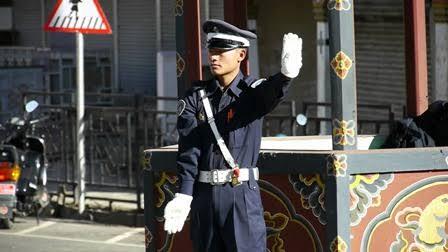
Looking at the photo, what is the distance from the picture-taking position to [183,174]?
17.5ft

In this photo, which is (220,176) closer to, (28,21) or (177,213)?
(177,213)

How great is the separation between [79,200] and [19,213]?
767 mm

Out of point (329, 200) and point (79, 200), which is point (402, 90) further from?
point (329, 200)

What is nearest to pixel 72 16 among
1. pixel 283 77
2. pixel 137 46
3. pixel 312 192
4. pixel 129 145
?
pixel 129 145

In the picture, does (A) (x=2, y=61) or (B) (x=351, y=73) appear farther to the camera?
(A) (x=2, y=61)

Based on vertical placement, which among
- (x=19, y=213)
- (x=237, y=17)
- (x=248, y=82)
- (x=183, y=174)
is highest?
(x=237, y=17)

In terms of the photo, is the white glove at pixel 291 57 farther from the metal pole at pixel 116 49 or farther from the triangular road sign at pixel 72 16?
the metal pole at pixel 116 49

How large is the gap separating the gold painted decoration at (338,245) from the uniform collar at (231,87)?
0.97 meters

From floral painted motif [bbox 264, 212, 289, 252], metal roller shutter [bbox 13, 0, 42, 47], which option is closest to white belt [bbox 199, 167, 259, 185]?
floral painted motif [bbox 264, 212, 289, 252]

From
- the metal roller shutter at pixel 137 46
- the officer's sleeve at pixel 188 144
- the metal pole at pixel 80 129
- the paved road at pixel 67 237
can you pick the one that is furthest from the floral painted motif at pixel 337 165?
the metal roller shutter at pixel 137 46

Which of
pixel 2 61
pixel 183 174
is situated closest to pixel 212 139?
pixel 183 174

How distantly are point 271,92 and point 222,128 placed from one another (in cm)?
35

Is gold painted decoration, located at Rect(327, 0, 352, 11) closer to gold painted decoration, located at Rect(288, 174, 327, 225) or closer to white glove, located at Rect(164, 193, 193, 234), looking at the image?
gold painted decoration, located at Rect(288, 174, 327, 225)

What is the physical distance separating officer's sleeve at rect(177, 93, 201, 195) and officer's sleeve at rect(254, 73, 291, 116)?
364 mm
